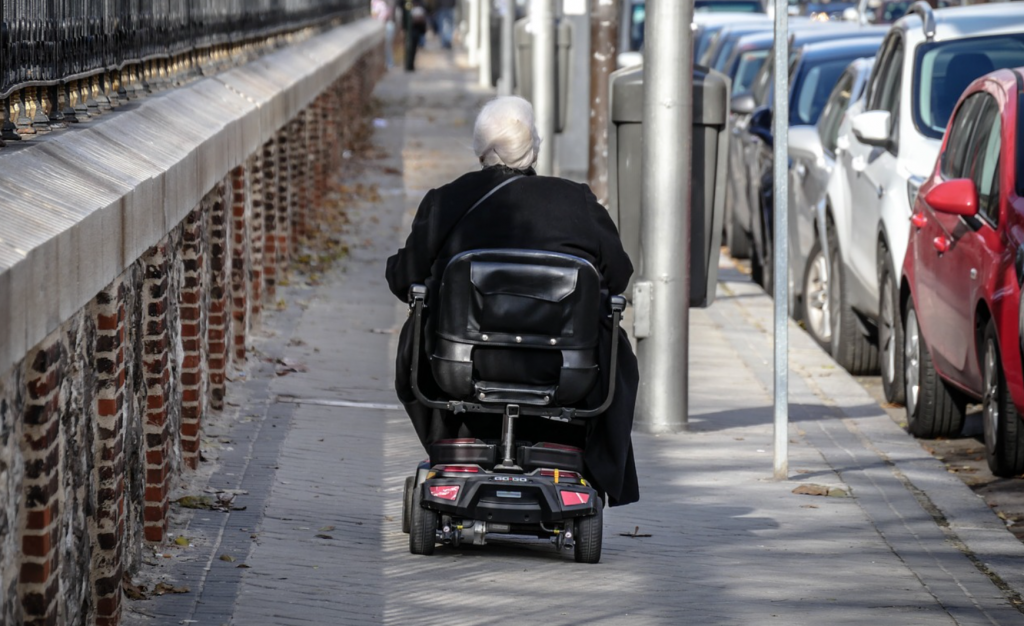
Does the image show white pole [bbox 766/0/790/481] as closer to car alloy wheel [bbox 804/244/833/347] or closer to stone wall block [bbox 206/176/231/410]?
stone wall block [bbox 206/176/231/410]

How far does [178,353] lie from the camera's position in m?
7.52

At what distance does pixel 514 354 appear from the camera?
6.27 meters

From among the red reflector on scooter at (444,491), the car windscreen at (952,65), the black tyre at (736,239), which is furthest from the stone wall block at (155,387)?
the black tyre at (736,239)

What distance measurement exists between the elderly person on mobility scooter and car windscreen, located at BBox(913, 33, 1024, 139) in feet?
14.1

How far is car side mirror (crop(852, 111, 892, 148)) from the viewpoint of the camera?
9938mm

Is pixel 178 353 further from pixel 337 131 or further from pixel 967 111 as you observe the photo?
pixel 337 131

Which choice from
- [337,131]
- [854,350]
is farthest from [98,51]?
[337,131]

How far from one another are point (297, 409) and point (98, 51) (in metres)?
2.77

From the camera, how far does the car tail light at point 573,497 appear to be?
6.29 meters

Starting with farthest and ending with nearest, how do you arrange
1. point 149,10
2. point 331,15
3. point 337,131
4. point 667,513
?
1. point 331,15
2. point 337,131
3. point 149,10
4. point 667,513

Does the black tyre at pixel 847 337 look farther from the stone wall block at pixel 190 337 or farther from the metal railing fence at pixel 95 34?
the stone wall block at pixel 190 337

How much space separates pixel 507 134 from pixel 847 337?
5.12m

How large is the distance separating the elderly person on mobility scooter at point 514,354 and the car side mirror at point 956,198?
218 centimetres

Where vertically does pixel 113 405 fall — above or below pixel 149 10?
below
